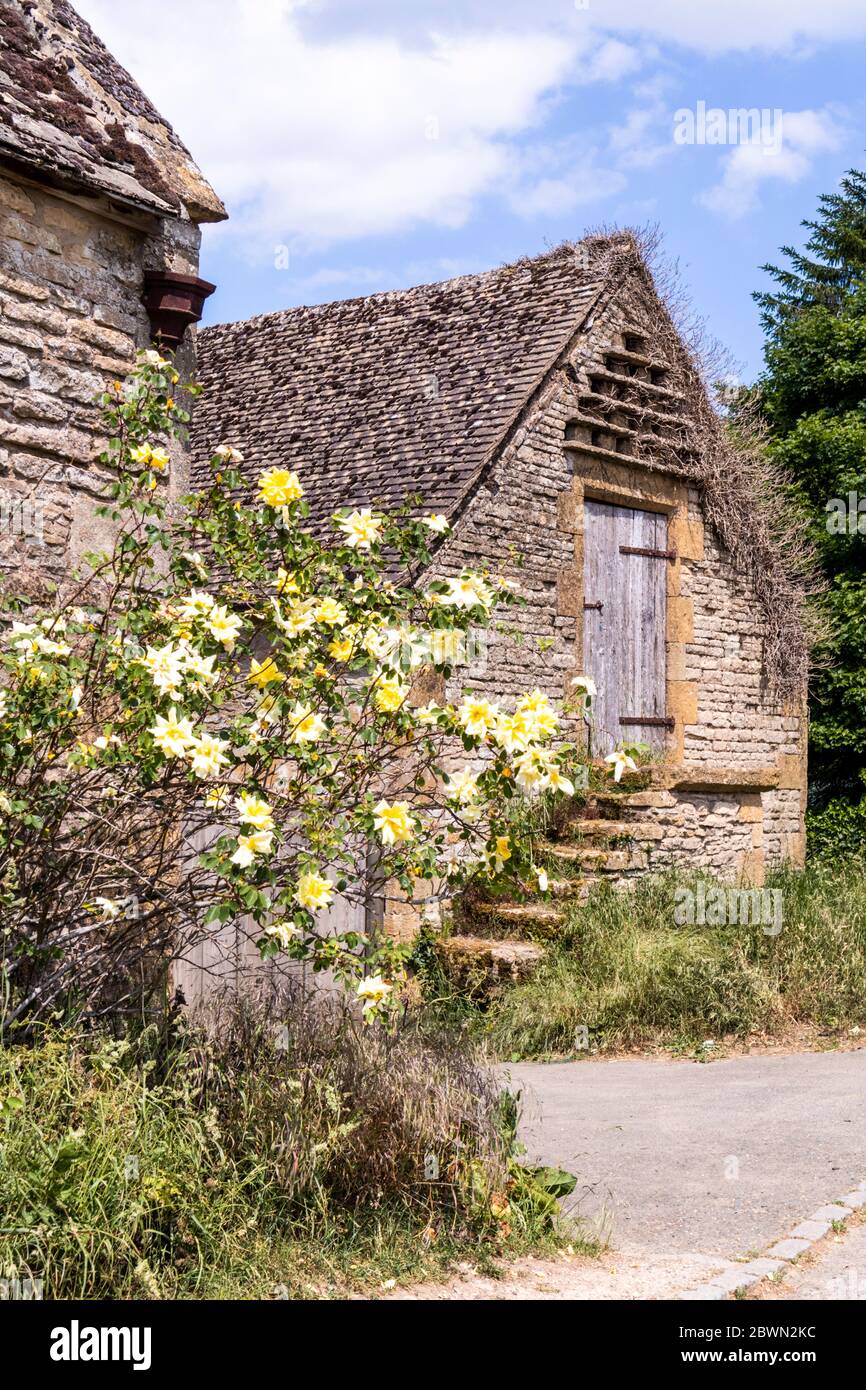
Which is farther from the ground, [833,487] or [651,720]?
[833,487]

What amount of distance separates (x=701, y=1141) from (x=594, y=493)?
7.27 metres

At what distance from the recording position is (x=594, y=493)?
12.6 meters

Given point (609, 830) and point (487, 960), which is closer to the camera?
point (487, 960)

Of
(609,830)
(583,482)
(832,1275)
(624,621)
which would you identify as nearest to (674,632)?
(624,621)

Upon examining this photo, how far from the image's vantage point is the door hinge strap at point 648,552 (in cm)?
1299

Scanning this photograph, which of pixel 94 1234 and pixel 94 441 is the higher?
pixel 94 441

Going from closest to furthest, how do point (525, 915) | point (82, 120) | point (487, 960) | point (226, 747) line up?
point (226, 747) → point (82, 120) → point (487, 960) → point (525, 915)

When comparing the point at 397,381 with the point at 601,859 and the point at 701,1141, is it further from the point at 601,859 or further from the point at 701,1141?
the point at 701,1141

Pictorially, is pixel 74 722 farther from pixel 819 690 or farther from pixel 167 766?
pixel 819 690

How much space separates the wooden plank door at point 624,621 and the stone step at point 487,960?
3.03 m

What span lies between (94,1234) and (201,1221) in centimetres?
→ 44

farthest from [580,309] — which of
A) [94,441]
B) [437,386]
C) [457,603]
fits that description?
[457,603]

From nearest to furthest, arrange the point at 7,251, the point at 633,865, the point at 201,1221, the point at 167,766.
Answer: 1. the point at 201,1221
2. the point at 167,766
3. the point at 7,251
4. the point at 633,865

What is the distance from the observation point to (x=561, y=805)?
11398 mm
